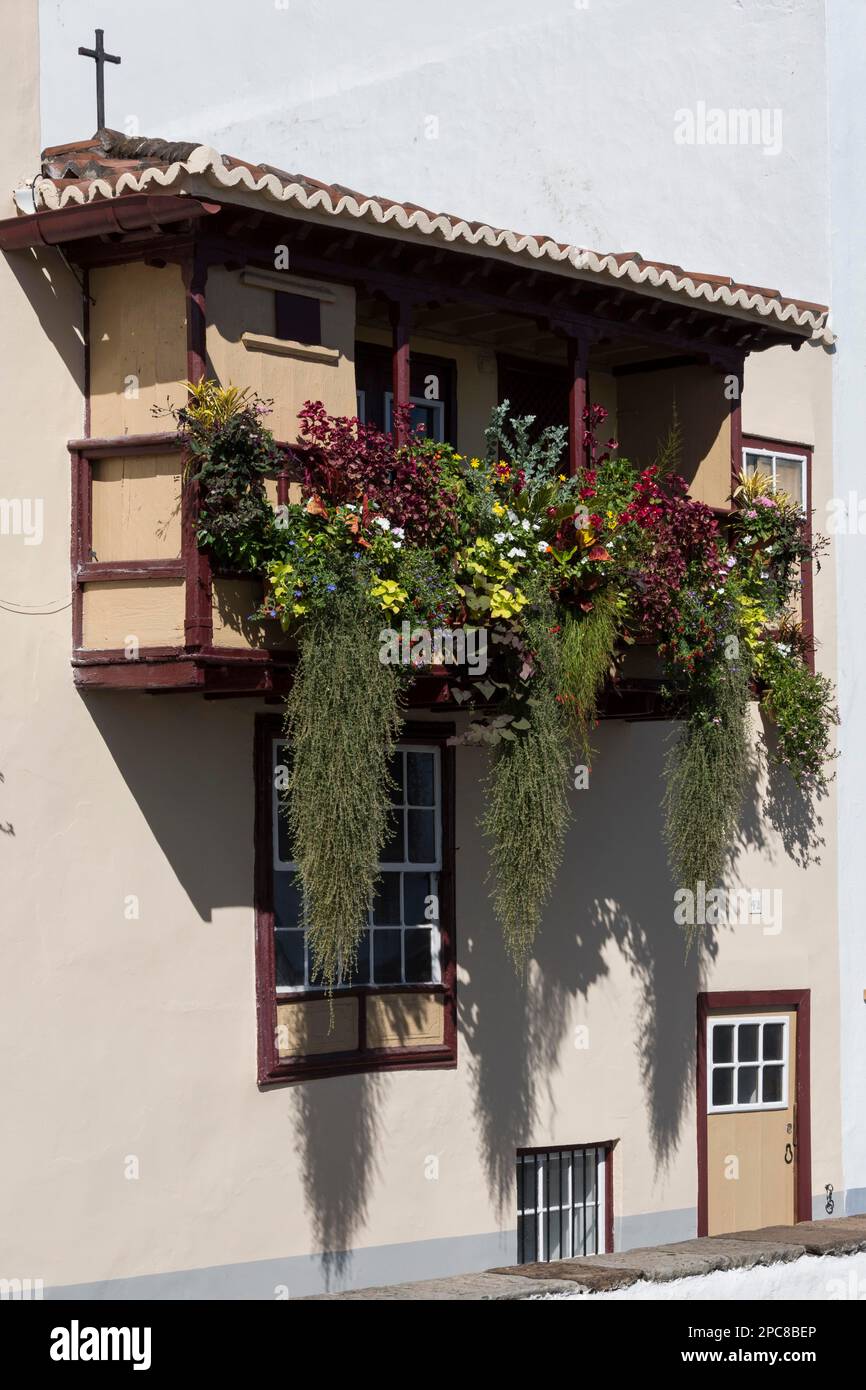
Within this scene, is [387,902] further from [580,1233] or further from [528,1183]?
[580,1233]

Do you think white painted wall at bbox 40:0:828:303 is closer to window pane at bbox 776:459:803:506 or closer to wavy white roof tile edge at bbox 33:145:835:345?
window pane at bbox 776:459:803:506

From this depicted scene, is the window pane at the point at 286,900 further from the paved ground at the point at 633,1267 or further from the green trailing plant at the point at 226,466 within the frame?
the green trailing plant at the point at 226,466

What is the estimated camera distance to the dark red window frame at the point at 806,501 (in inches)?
623

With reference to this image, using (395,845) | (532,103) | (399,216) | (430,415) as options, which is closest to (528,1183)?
(395,845)

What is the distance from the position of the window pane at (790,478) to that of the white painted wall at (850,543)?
428 mm

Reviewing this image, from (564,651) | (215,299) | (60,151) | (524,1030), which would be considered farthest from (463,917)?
(60,151)

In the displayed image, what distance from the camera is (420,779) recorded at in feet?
44.4

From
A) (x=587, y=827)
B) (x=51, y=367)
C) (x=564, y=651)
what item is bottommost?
(x=587, y=827)

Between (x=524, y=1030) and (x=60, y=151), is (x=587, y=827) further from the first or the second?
(x=60, y=151)

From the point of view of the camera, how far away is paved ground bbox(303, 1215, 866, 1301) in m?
11.2

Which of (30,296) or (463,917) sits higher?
(30,296)

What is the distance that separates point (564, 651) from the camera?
12.3m

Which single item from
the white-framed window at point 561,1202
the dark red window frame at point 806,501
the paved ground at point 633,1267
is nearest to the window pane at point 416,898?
the white-framed window at point 561,1202
